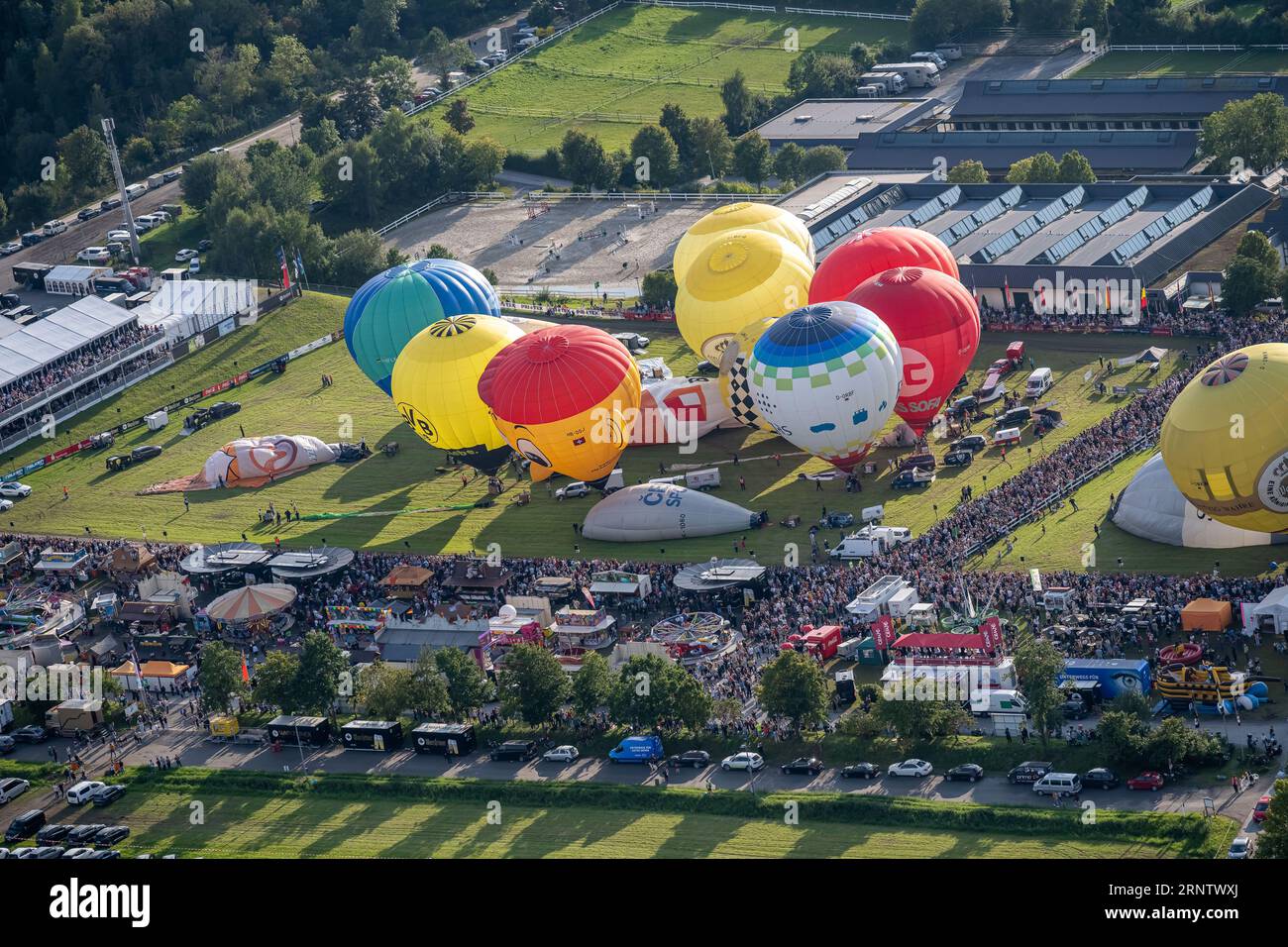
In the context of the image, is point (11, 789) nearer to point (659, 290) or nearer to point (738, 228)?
point (738, 228)

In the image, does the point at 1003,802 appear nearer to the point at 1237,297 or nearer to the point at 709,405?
the point at 709,405

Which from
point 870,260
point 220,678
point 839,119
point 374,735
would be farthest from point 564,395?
point 839,119

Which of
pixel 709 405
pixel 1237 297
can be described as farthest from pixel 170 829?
pixel 1237 297

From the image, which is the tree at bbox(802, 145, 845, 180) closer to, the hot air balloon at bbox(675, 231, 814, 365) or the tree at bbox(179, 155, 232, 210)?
the hot air balloon at bbox(675, 231, 814, 365)

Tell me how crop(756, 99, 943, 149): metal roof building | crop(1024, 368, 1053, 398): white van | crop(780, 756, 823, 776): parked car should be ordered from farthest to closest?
crop(756, 99, 943, 149): metal roof building
crop(1024, 368, 1053, 398): white van
crop(780, 756, 823, 776): parked car

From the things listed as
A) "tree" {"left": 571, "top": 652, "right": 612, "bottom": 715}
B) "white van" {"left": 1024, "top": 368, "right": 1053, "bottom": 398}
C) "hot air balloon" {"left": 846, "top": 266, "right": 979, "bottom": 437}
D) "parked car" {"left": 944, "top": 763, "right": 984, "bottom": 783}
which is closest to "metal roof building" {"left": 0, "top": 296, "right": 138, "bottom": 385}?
"hot air balloon" {"left": 846, "top": 266, "right": 979, "bottom": 437}

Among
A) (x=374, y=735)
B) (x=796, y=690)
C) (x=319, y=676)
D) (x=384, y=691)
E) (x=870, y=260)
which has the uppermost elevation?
(x=870, y=260)
